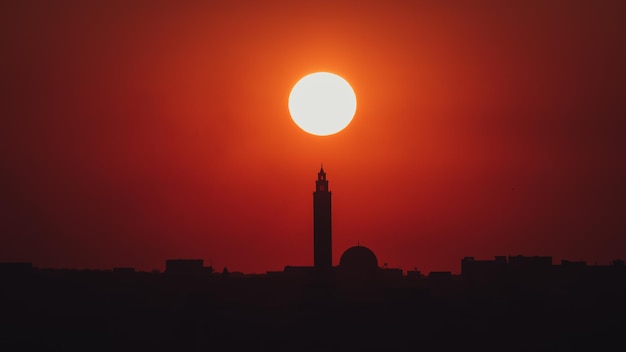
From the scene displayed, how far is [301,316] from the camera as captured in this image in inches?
3145

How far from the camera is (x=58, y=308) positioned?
8962 cm

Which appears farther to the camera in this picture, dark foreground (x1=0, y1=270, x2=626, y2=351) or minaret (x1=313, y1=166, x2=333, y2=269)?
minaret (x1=313, y1=166, x2=333, y2=269)

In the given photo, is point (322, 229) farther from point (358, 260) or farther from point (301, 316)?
point (301, 316)

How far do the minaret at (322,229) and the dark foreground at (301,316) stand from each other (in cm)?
318

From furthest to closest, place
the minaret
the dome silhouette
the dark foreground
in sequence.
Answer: the dome silhouette < the minaret < the dark foreground

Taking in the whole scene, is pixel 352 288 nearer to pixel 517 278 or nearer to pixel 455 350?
pixel 517 278

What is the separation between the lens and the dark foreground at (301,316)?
74.1 metres

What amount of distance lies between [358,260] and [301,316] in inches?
1052

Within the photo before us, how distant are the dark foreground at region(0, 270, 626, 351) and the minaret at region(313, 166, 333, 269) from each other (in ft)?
10.4

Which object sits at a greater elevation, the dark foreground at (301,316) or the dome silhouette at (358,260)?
the dome silhouette at (358,260)

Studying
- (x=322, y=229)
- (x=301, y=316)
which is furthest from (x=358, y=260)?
(x=301, y=316)

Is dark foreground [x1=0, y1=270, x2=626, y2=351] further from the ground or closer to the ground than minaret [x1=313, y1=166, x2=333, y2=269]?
closer to the ground

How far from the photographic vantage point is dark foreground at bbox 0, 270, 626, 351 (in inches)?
2916

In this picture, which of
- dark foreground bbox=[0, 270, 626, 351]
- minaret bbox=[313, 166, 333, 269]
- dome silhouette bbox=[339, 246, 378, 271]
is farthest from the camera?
dome silhouette bbox=[339, 246, 378, 271]
